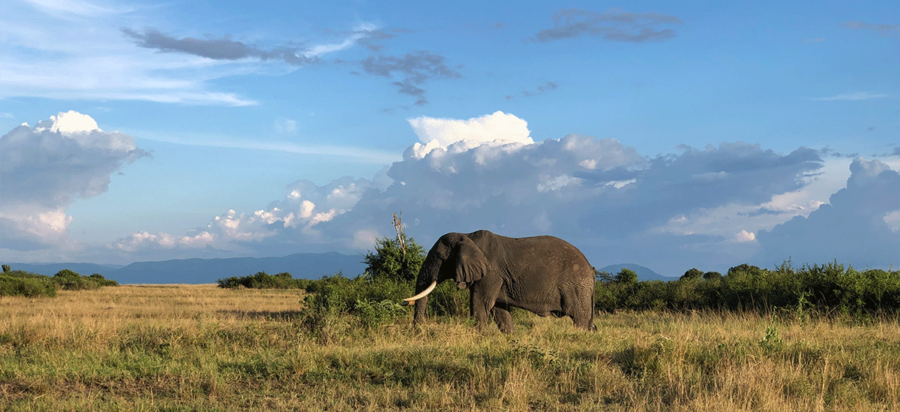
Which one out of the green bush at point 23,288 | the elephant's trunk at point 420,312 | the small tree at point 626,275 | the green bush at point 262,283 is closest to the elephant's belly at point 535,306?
the elephant's trunk at point 420,312

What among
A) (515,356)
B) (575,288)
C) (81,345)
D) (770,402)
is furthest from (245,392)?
(575,288)

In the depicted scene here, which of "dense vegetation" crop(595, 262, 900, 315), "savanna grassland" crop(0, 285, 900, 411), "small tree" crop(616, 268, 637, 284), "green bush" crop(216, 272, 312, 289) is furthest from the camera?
"green bush" crop(216, 272, 312, 289)

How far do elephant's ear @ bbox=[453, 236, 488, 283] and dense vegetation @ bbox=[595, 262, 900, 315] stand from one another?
23.3 ft

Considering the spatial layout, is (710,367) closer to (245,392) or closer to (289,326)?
(245,392)

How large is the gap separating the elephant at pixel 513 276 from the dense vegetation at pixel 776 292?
16.2ft

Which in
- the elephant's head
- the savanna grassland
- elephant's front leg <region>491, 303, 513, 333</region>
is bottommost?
the savanna grassland

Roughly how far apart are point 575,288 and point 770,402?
7501 mm

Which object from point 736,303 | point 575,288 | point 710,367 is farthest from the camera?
point 736,303

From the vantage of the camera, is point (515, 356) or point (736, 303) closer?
point (515, 356)

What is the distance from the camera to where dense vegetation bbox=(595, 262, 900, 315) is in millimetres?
18828

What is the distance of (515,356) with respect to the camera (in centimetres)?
980

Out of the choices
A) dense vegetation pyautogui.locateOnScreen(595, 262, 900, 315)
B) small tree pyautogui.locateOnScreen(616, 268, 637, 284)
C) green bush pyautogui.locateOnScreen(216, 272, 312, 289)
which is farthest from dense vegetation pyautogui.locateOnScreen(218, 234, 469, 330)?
green bush pyautogui.locateOnScreen(216, 272, 312, 289)

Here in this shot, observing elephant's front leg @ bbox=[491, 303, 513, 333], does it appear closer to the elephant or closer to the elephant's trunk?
the elephant

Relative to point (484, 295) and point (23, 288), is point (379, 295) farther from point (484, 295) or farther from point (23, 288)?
point (23, 288)
